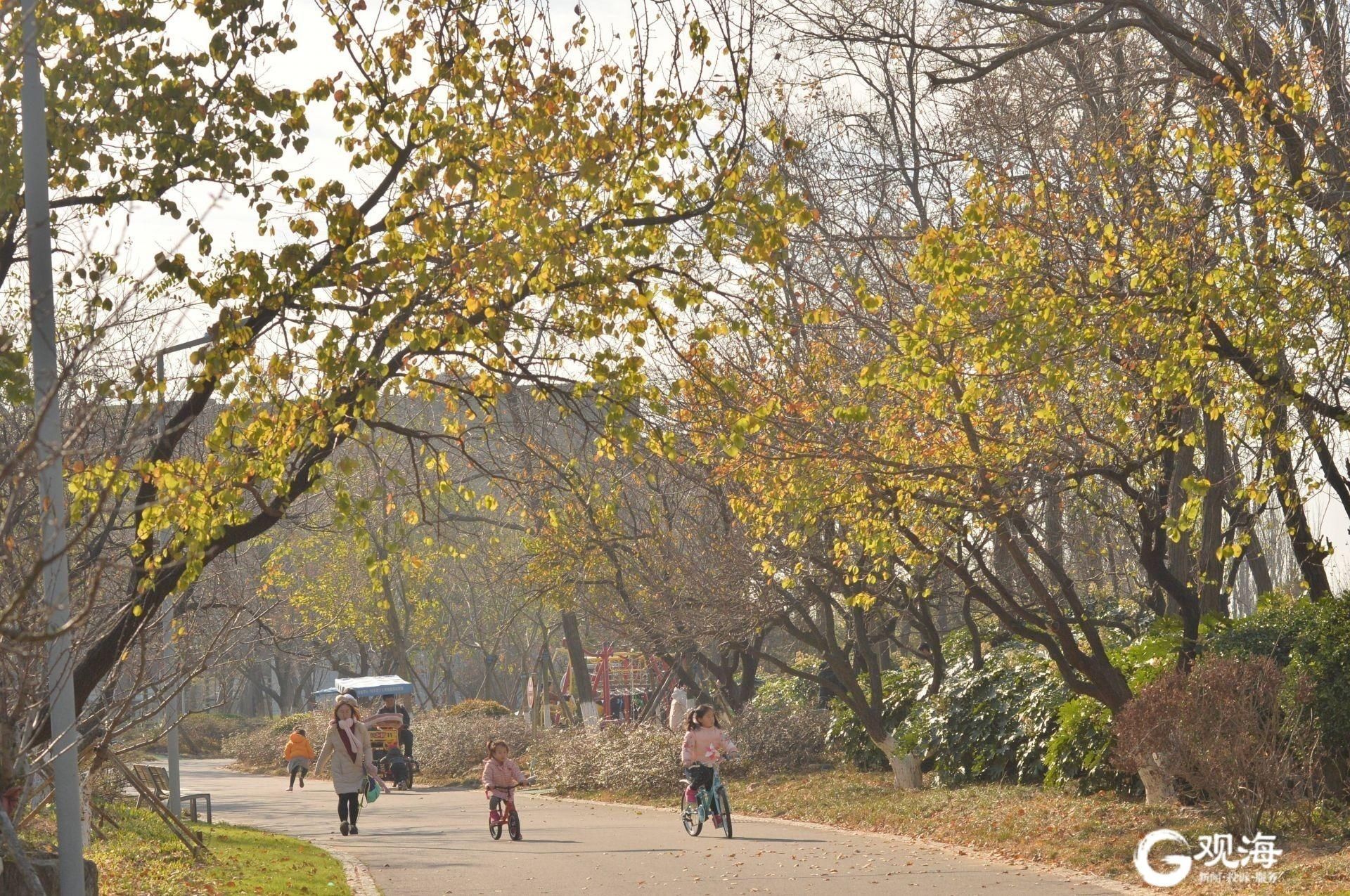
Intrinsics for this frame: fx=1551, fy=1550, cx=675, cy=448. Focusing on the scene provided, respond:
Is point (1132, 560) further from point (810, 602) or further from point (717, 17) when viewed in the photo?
point (717, 17)

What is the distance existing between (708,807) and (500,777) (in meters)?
3.25

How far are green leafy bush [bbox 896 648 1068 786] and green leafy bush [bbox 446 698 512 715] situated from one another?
22512 millimetres

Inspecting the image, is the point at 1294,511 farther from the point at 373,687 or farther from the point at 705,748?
the point at 373,687

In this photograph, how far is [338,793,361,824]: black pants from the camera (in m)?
20.2

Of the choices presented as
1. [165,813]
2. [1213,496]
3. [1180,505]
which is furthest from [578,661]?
[1213,496]

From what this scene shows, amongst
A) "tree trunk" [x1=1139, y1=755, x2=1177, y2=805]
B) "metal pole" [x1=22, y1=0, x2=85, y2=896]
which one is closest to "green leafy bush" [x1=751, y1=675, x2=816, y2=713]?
"tree trunk" [x1=1139, y1=755, x2=1177, y2=805]

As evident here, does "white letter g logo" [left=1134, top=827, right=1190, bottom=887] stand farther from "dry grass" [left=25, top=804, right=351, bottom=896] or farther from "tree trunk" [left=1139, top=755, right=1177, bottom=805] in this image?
"dry grass" [left=25, top=804, right=351, bottom=896]

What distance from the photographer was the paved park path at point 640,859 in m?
14.1

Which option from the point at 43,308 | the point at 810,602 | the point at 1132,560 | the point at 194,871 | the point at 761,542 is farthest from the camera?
the point at 1132,560

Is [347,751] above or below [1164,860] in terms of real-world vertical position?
above

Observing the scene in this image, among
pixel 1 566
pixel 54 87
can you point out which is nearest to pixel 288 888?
pixel 1 566

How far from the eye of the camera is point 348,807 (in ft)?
66.8

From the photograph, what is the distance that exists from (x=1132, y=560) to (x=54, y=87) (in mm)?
22387

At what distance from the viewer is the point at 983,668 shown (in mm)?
23062
